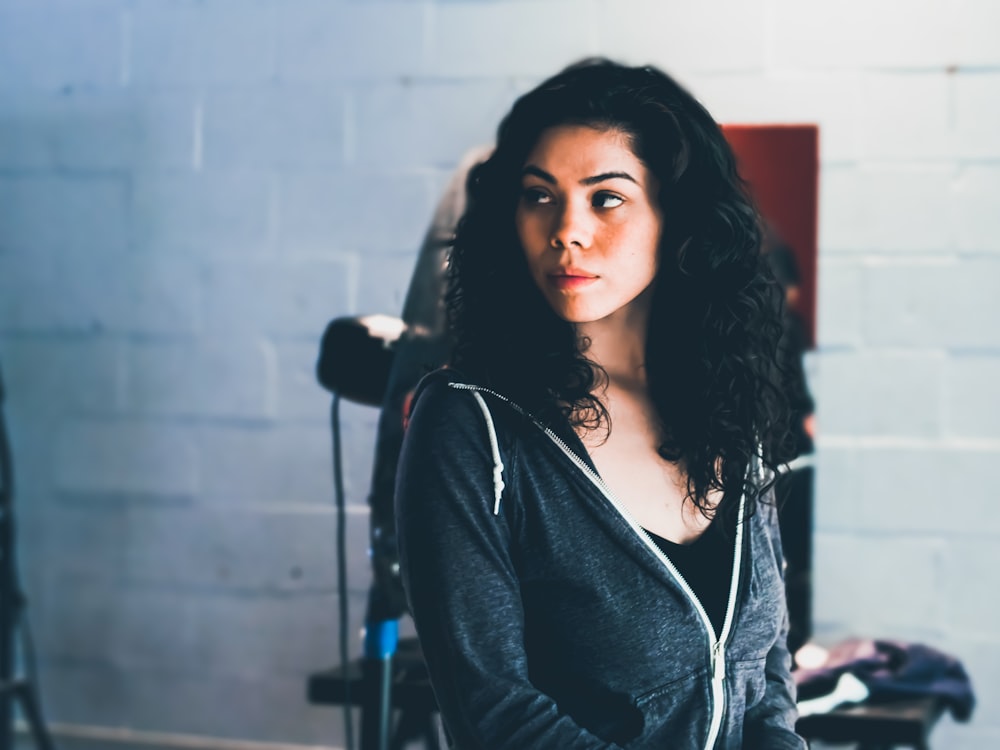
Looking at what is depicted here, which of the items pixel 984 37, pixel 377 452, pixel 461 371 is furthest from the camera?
pixel 984 37

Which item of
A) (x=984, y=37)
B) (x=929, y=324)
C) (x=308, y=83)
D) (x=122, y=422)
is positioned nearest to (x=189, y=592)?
(x=122, y=422)

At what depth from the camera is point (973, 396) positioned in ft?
6.30

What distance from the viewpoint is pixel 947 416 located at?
193 centimetres

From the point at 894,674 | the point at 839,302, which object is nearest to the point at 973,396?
the point at 839,302

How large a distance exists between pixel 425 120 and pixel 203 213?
1.53 ft

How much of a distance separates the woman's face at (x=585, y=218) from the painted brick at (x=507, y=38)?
940mm

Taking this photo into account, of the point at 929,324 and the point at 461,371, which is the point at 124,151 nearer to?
the point at 461,371

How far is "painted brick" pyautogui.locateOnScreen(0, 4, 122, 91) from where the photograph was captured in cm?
220

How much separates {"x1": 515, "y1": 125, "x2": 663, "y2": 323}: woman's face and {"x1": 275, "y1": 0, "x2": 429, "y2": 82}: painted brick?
1.03 m

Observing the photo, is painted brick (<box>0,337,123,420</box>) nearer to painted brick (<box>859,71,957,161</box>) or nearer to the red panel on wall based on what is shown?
the red panel on wall

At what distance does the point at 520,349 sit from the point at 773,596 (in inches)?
14.2

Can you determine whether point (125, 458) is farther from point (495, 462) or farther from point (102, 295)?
point (495, 462)

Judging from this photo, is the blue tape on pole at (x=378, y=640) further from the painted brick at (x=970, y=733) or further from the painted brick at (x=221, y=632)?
the painted brick at (x=970, y=733)

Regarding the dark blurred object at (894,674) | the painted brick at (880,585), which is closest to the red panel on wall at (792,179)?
the painted brick at (880,585)
